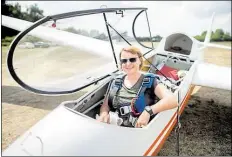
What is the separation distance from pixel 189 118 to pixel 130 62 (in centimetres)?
334

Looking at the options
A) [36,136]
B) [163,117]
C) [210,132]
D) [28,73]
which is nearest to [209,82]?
[210,132]

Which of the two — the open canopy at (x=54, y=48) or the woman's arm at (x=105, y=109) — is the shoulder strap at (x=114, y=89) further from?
the open canopy at (x=54, y=48)

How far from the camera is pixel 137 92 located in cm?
355

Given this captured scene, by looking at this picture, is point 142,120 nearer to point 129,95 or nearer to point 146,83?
point 129,95

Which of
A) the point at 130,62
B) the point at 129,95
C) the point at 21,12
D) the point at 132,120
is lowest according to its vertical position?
the point at 132,120

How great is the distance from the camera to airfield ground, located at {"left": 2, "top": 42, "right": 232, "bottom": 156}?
5.00 m

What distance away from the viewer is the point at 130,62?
11.5ft

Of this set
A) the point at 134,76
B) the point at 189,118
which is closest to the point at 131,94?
the point at 134,76

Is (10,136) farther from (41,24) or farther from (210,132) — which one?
(210,132)

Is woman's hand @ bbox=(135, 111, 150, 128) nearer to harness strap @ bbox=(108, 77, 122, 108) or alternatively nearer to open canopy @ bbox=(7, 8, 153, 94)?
harness strap @ bbox=(108, 77, 122, 108)

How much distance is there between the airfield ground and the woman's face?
189 cm

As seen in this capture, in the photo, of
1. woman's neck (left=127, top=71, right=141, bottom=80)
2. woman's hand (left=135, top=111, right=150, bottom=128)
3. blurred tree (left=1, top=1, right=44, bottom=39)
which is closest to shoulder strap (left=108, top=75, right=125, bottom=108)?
woman's neck (left=127, top=71, right=141, bottom=80)

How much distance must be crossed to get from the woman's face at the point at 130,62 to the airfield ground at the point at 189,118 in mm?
1895

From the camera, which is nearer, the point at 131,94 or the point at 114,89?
the point at 131,94
